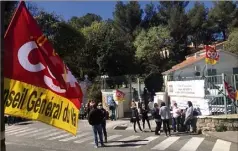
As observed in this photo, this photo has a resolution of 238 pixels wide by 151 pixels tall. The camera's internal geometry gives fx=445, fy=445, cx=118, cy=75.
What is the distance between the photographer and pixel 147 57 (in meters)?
57.2

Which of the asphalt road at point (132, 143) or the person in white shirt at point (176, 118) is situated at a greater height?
the person in white shirt at point (176, 118)

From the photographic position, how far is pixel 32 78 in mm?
6578

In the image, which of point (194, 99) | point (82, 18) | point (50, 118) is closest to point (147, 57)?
point (82, 18)

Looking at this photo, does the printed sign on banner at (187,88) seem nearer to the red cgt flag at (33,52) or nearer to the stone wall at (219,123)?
the stone wall at (219,123)

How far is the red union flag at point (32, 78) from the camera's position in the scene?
251 inches

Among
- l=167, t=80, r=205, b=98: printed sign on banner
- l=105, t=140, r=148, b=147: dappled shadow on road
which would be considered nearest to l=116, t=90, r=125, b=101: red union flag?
l=167, t=80, r=205, b=98: printed sign on banner

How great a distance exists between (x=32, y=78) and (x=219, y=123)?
546 inches

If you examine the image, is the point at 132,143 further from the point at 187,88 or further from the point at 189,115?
the point at 187,88

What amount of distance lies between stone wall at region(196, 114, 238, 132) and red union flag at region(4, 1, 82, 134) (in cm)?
1303

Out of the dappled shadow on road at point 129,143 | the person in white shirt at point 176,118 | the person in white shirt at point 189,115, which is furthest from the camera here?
the person in white shirt at point 176,118

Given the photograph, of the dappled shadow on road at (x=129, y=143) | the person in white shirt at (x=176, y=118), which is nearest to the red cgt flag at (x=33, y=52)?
the dappled shadow on road at (x=129, y=143)

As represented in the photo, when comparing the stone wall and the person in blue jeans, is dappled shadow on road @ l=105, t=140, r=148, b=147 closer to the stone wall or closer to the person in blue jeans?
the person in blue jeans

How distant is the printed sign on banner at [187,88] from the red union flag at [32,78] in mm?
16485

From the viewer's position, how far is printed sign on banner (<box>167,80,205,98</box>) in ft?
75.4
